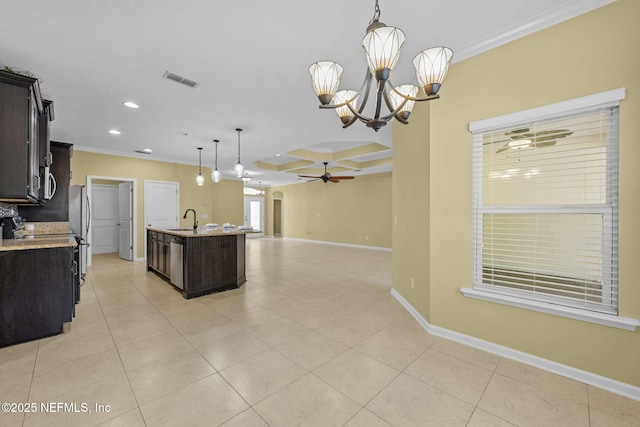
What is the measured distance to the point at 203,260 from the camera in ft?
12.5

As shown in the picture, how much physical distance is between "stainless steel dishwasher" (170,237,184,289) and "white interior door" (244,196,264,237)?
847cm

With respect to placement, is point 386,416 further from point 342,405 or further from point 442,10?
point 442,10

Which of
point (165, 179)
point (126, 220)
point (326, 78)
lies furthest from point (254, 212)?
point (326, 78)

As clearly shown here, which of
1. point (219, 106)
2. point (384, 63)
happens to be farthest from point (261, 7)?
point (219, 106)

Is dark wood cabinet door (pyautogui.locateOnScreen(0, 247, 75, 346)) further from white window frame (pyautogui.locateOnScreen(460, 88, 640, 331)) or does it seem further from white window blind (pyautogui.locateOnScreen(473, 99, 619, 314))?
white window blind (pyautogui.locateOnScreen(473, 99, 619, 314))

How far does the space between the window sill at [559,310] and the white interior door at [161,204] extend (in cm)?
682

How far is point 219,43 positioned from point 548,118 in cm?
285

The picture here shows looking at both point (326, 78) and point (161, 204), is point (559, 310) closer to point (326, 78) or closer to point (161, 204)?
point (326, 78)

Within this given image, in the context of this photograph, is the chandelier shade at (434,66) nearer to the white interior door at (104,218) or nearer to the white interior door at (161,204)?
the white interior door at (161,204)

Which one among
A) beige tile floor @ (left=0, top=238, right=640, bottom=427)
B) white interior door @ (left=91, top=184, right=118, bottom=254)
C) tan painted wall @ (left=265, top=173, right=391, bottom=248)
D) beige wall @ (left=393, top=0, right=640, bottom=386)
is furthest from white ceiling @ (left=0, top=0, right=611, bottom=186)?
tan painted wall @ (left=265, top=173, right=391, bottom=248)

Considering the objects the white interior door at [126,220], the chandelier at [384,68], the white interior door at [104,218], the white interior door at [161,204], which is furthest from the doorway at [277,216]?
the chandelier at [384,68]

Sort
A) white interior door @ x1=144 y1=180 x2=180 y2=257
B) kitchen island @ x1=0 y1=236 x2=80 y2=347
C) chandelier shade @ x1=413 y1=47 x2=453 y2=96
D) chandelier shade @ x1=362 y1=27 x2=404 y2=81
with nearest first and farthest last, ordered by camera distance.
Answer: chandelier shade @ x1=362 y1=27 x2=404 y2=81, chandelier shade @ x1=413 y1=47 x2=453 y2=96, kitchen island @ x1=0 y1=236 x2=80 y2=347, white interior door @ x1=144 y1=180 x2=180 y2=257

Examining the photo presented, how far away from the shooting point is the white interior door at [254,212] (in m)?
12.6

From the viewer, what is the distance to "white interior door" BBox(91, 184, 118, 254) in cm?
754
